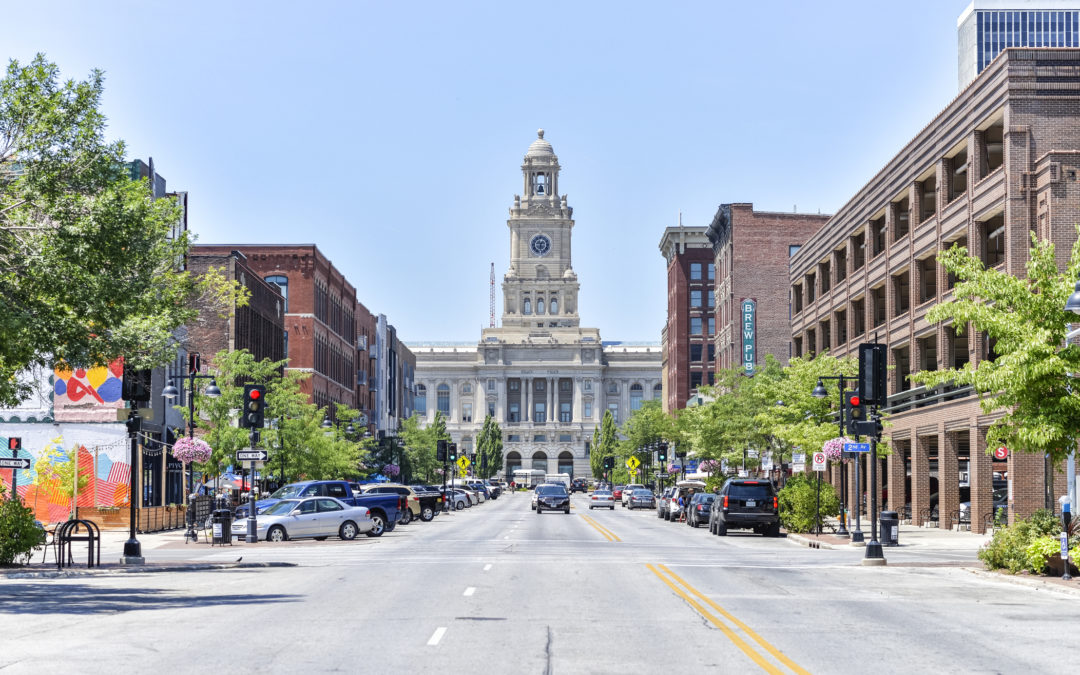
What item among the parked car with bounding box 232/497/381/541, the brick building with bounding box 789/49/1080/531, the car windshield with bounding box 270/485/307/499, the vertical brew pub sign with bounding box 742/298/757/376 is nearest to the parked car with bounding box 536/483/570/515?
the brick building with bounding box 789/49/1080/531

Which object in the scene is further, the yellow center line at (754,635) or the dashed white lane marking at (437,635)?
the dashed white lane marking at (437,635)

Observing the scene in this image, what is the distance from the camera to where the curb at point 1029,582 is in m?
23.5

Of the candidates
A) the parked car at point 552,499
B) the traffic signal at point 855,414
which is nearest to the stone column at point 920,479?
the traffic signal at point 855,414

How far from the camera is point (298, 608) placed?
1962 cm

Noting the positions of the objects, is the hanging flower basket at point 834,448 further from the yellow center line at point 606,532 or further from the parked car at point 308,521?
the parked car at point 308,521

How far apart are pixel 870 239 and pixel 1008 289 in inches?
1499

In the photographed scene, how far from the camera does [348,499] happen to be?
47031 millimetres

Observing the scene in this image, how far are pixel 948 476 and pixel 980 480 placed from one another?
4.42 meters

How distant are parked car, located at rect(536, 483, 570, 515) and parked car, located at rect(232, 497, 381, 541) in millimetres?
34390

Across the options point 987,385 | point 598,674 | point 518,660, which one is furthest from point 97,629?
point 987,385

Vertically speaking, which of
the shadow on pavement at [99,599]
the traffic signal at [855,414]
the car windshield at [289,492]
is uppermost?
the traffic signal at [855,414]

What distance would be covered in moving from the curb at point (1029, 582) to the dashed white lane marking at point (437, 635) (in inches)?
457

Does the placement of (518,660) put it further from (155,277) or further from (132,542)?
(132,542)

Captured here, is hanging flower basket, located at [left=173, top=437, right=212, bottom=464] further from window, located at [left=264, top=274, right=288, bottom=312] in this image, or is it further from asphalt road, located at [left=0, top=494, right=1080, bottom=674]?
window, located at [left=264, top=274, right=288, bottom=312]
